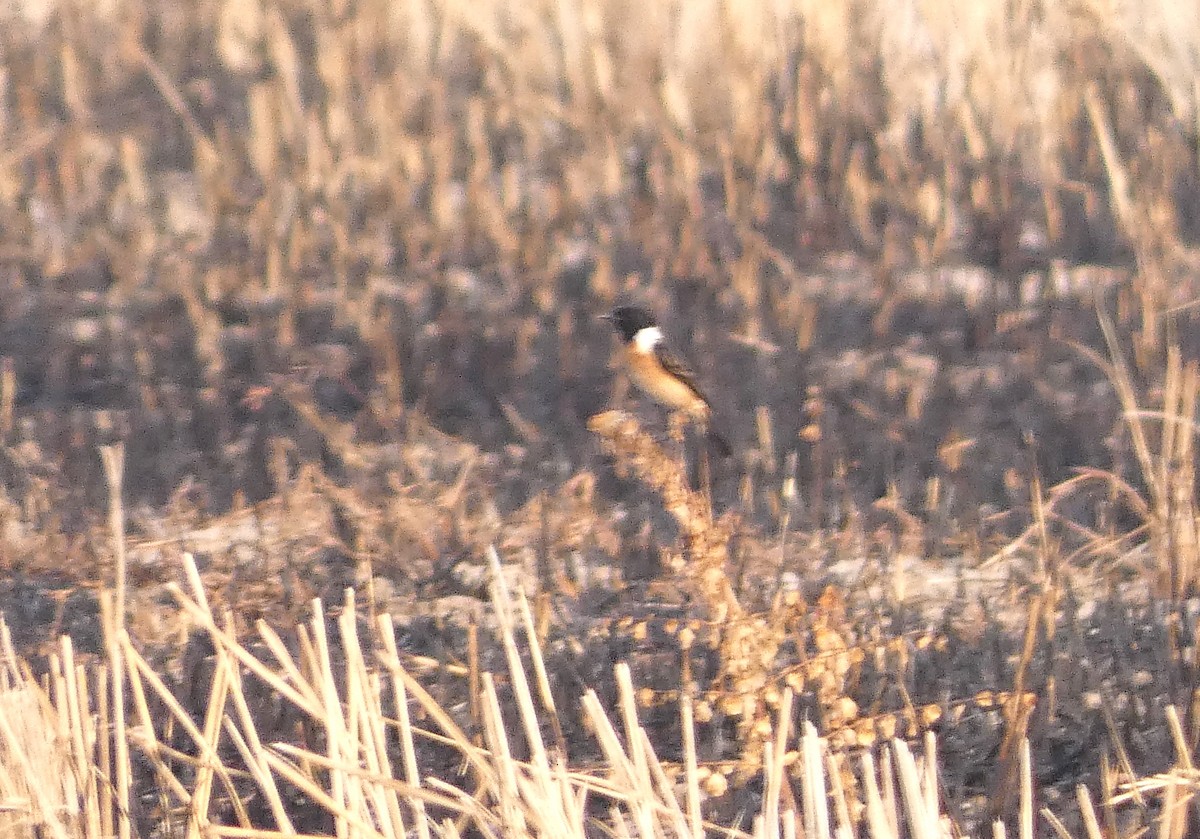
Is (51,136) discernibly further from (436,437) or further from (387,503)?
(387,503)

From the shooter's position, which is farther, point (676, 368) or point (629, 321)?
point (629, 321)

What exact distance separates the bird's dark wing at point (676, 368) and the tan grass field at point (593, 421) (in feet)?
0.77

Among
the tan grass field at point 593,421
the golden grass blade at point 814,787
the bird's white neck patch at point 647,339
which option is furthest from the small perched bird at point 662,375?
the golden grass blade at point 814,787

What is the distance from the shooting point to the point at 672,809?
8.87 ft

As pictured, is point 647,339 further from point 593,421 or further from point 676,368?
point 593,421

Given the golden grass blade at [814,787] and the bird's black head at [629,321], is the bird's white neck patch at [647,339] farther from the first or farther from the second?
the golden grass blade at [814,787]

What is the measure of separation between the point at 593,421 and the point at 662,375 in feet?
5.48

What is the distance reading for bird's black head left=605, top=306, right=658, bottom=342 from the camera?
17.3ft

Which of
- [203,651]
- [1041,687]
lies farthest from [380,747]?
[1041,687]

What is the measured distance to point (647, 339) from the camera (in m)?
5.13

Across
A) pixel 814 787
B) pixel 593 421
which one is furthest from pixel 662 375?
pixel 814 787

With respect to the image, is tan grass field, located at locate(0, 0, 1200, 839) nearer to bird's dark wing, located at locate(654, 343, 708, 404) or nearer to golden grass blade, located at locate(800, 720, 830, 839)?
golden grass blade, located at locate(800, 720, 830, 839)

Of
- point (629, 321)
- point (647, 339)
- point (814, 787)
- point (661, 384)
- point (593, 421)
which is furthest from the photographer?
point (629, 321)

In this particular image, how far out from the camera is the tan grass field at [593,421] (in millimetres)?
3232
